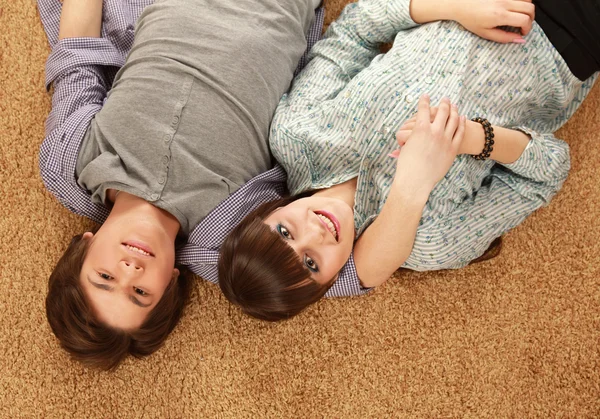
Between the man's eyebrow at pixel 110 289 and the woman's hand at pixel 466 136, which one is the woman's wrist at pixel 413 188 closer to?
the woman's hand at pixel 466 136

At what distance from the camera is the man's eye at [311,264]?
0.83 metres

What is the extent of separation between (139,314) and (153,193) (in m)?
0.21

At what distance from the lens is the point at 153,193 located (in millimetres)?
868

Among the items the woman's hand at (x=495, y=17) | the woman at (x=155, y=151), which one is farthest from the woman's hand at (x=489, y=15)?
the woman at (x=155, y=151)

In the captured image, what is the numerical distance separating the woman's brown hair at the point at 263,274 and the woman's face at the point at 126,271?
11 cm

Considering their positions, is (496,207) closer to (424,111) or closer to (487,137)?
(487,137)

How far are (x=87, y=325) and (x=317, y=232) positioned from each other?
0.41 metres

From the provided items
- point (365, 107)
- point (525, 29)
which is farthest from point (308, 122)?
point (525, 29)

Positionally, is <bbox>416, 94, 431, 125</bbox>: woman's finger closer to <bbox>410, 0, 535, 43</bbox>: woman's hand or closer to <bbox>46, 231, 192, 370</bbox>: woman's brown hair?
<bbox>410, 0, 535, 43</bbox>: woman's hand

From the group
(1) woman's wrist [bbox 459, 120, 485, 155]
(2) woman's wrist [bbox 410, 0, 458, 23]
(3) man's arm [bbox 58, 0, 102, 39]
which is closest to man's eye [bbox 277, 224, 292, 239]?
(1) woman's wrist [bbox 459, 120, 485, 155]

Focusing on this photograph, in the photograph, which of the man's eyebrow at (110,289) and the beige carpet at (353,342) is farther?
the beige carpet at (353,342)

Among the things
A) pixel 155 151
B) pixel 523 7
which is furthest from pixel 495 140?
pixel 155 151

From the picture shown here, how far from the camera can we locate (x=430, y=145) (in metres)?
0.82

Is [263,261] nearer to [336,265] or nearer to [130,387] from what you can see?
[336,265]
